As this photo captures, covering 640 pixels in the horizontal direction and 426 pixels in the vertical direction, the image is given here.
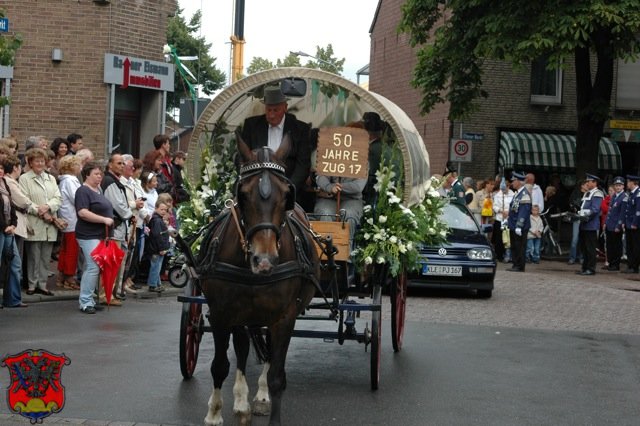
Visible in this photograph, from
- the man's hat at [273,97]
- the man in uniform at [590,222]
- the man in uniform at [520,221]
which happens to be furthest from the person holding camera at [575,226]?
the man's hat at [273,97]

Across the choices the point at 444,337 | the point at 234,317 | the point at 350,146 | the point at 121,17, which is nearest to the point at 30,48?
the point at 121,17

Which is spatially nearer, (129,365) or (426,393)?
Answer: (426,393)

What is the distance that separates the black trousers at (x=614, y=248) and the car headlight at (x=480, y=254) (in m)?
9.89

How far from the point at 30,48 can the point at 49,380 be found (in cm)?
1793

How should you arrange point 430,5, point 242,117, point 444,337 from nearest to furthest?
point 242,117 → point 444,337 → point 430,5

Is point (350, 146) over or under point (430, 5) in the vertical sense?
under

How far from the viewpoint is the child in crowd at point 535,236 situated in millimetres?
27531

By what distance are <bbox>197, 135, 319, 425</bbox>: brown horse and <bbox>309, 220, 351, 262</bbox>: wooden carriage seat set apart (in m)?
1.44

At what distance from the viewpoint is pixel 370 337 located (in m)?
9.51

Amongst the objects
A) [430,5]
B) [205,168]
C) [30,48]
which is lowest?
[205,168]

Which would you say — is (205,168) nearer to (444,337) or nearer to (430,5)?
(444,337)

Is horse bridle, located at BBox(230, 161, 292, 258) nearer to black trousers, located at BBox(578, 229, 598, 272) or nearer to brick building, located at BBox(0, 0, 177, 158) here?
brick building, located at BBox(0, 0, 177, 158)

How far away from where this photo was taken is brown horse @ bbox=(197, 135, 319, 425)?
7.12 m

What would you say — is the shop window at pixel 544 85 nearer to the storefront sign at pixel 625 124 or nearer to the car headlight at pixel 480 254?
the storefront sign at pixel 625 124
